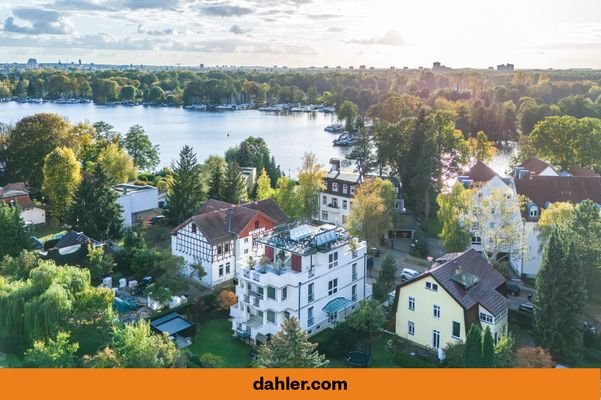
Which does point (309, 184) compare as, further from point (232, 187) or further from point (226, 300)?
point (226, 300)

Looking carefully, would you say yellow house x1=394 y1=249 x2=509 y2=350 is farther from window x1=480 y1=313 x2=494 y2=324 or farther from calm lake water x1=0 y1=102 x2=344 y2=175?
calm lake water x1=0 y1=102 x2=344 y2=175

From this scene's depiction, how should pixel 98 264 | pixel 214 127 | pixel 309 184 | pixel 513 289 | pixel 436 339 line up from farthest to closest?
pixel 214 127 < pixel 309 184 < pixel 98 264 < pixel 513 289 < pixel 436 339

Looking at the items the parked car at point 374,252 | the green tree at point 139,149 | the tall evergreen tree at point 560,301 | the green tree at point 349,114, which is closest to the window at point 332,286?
the tall evergreen tree at point 560,301

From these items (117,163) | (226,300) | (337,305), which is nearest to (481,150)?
(337,305)

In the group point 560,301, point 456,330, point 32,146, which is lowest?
point 456,330

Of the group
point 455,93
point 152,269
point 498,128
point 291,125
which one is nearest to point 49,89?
point 291,125
